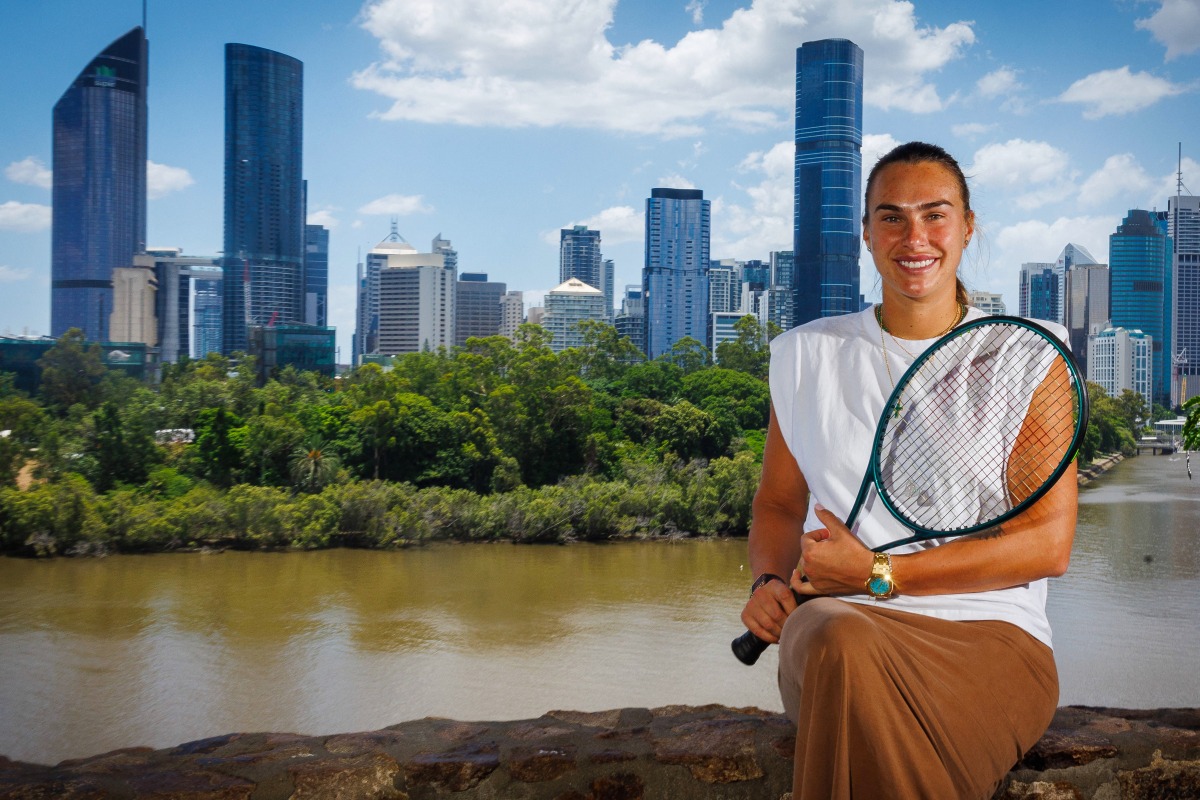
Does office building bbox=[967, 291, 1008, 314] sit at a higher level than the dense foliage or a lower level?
higher

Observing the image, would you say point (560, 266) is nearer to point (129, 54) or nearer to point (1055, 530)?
point (129, 54)

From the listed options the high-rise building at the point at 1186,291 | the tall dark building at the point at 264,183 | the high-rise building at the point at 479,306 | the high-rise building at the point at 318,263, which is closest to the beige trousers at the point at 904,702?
the high-rise building at the point at 1186,291

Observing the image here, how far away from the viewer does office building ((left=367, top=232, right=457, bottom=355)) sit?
4134 centimetres

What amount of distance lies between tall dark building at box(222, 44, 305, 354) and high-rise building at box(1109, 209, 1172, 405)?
31645 millimetres

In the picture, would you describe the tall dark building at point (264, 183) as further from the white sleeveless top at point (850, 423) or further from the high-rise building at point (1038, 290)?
the white sleeveless top at point (850, 423)

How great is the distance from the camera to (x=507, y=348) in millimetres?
22062

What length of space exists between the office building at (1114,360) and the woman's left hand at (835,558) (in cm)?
3050

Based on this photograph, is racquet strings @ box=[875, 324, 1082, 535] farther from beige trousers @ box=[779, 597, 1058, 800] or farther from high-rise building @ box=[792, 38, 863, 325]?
high-rise building @ box=[792, 38, 863, 325]

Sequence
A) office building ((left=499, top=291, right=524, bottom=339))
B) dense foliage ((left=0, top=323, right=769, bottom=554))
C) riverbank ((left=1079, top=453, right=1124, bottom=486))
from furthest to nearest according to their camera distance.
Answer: office building ((left=499, top=291, right=524, bottom=339)) < riverbank ((left=1079, top=453, right=1124, bottom=486)) < dense foliage ((left=0, top=323, right=769, bottom=554))

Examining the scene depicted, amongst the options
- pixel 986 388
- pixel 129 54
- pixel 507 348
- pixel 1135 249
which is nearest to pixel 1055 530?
pixel 986 388

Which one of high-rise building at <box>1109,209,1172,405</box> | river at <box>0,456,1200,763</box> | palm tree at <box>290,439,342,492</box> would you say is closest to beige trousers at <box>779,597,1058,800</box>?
river at <box>0,456,1200,763</box>

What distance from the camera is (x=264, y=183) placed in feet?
170

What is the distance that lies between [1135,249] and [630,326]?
21749 mm

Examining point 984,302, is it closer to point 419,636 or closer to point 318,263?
point 419,636
